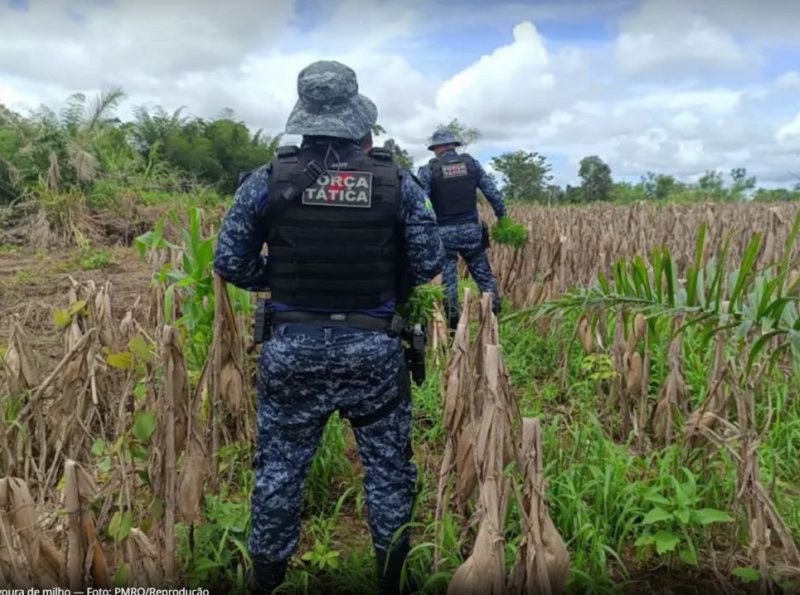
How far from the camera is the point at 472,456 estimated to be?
2.41 meters

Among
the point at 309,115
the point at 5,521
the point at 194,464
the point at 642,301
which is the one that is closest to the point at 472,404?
the point at 642,301

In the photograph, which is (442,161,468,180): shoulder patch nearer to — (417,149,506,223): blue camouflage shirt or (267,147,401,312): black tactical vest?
(417,149,506,223): blue camouflage shirt

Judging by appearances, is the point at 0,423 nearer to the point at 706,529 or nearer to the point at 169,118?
the point at 706,529

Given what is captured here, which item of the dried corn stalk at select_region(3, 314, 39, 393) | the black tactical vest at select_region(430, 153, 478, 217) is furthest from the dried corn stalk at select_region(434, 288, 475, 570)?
the black tactical vest at select_region(430, 153, 478, 217)

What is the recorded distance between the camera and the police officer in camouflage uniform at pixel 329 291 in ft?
7.37

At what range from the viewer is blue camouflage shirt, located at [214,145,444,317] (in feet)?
7.55

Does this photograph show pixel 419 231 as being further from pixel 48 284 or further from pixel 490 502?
pixel 48 284

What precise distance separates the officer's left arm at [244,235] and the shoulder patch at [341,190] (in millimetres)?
180

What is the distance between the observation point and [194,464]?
228cm

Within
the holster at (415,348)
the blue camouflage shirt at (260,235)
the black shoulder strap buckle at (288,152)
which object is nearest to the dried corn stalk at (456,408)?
the holster at (415,348)

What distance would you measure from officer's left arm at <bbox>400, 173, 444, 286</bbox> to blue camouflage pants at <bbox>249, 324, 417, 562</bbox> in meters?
0.29

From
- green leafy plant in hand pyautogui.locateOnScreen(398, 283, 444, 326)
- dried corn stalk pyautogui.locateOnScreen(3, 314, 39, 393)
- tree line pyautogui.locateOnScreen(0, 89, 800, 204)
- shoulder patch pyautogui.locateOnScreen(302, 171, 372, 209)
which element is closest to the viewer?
shoulder patch pyautogui.locateOnScreen(302, 171, 372, 209)

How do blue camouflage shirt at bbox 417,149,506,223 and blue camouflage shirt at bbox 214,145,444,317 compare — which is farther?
blue camouflage shirt at bbox 417,149,506,223

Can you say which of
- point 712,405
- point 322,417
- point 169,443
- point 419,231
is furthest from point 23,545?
point 712,405
